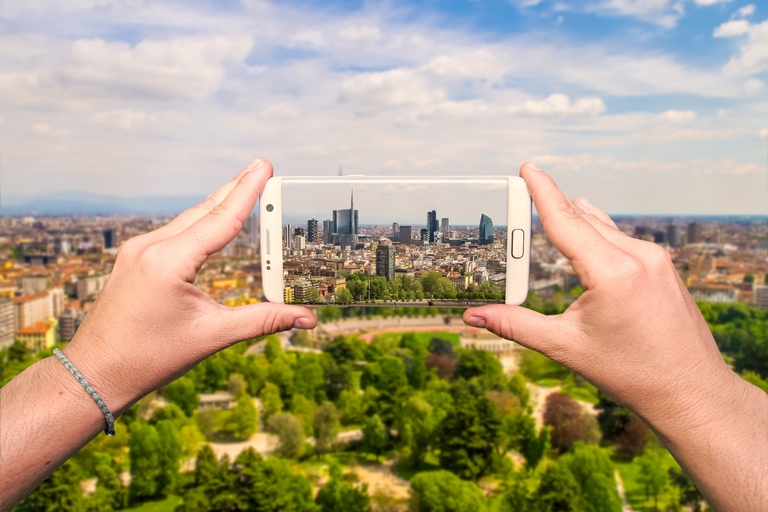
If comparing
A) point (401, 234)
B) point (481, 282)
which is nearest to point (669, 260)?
point (481, 282)

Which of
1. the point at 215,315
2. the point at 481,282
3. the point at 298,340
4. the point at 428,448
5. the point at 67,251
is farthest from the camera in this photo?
the point at 67,251

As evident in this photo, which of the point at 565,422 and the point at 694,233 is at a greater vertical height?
the point at 694,233

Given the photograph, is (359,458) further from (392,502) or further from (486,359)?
(486,359)

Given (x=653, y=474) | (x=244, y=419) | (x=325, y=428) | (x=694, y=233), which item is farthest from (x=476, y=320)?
(x=694, y=233)

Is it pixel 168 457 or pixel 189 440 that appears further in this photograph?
pixel 189 440

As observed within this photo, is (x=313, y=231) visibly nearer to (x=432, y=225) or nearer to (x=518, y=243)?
(x=432, y=225)

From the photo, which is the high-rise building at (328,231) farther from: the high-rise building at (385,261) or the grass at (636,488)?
the grass at (636,488)
